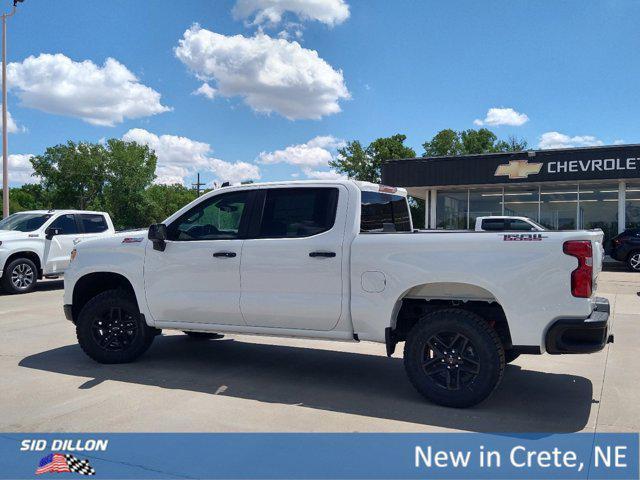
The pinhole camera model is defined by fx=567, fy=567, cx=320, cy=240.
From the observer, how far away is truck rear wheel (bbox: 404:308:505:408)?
14.8 feet

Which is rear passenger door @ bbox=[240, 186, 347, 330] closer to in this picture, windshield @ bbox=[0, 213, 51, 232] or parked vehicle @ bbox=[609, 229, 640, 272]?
windshield @ bbox=[0, 213, 51, 232]

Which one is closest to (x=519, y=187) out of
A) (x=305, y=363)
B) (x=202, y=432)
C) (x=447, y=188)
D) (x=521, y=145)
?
(x=447, y=188)

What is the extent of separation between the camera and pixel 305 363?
6.32m

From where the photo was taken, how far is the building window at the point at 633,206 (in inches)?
913

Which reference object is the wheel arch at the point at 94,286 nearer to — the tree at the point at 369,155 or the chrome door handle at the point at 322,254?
the chrome door handle at the point at 322,254

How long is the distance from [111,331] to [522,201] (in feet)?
71.8

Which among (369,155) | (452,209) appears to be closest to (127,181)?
(369,155)

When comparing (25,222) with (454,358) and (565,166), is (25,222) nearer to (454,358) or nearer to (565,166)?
(454,358)

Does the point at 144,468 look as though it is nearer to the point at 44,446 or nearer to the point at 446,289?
the point at 44,446

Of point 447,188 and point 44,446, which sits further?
point 447,188

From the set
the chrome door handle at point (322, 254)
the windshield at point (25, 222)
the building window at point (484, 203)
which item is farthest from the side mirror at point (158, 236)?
the building window at point (484, 203)

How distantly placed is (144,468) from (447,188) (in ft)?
77.3

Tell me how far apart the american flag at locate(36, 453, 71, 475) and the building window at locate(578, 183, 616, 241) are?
23.4 metres

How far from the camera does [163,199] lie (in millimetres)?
73062
